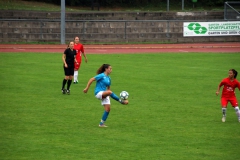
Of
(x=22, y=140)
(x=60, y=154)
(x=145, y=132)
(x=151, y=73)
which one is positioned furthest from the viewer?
(x=151, y=73)

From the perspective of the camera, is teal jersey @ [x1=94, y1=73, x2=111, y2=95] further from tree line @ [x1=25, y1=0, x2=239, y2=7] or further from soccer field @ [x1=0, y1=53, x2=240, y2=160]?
tree line @ [x1=25, y1=0, x2=239, y2=7]

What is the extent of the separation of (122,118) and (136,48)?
2800 centimetres

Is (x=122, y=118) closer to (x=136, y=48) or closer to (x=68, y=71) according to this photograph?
(x=68, y=71)

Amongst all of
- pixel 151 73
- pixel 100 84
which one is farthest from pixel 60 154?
pixel 151 73

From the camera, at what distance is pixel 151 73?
2973 centimetres

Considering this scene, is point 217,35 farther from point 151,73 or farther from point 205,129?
point 205,129

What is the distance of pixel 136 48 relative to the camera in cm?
4544

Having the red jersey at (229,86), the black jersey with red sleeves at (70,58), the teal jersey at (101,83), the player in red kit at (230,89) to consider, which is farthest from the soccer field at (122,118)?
the black jersey with red sleeves at (70,58)

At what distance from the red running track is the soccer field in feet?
35.6

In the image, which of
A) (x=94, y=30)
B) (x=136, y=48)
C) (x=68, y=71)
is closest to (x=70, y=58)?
(x=68, y=71)

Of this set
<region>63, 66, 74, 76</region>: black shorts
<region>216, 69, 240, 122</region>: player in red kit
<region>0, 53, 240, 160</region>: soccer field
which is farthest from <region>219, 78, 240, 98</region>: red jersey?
<region>63, 66, 74, 76</region>: black shorts

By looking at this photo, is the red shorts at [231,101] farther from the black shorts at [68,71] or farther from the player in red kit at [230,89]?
the black shorts at [68,71]

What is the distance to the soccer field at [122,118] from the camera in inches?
529

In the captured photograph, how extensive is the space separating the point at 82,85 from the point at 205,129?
33.5ft
